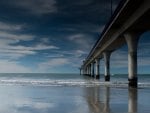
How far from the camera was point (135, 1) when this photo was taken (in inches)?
1350

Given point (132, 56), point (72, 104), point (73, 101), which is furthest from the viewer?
point (132, 56)

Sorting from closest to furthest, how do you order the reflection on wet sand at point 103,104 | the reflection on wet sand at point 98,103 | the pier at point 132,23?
the reflection on wet sand at point 98,103
the reflection on wet sand at point 103,104
the pier at point 132,23

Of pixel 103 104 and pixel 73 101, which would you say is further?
pixel 73 101

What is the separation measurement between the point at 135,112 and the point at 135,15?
24385mm

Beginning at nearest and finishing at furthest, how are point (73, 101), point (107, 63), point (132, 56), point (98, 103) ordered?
point (98, 103) → point (73, 101) → point (132, 56) → point (107, 63)

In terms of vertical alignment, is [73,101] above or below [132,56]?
below

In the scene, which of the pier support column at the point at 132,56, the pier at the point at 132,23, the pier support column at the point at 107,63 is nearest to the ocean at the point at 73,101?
the pier at the point at 132,23

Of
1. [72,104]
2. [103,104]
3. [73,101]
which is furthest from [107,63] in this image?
[72,104]

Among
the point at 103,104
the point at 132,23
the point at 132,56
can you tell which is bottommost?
the point at 103,104

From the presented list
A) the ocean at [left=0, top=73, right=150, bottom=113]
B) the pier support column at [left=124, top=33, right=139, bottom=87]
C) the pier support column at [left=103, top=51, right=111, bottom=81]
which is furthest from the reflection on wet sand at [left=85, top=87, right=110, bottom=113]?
the pier support column at [left=103, top=51, right=111, bottom=81]

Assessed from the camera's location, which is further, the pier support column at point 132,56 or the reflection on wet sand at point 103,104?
the pier support column at point 132,56

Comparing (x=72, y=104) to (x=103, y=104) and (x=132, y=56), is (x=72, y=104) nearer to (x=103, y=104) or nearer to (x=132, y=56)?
(x=103, y=104)

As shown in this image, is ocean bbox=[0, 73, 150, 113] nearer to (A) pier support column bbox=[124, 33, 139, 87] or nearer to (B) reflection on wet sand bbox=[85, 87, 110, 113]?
(B) reflection on wet sand bbox=[85, 87, 110, 113]

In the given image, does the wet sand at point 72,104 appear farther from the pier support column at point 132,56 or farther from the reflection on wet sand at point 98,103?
the pier support column at point 132,56
